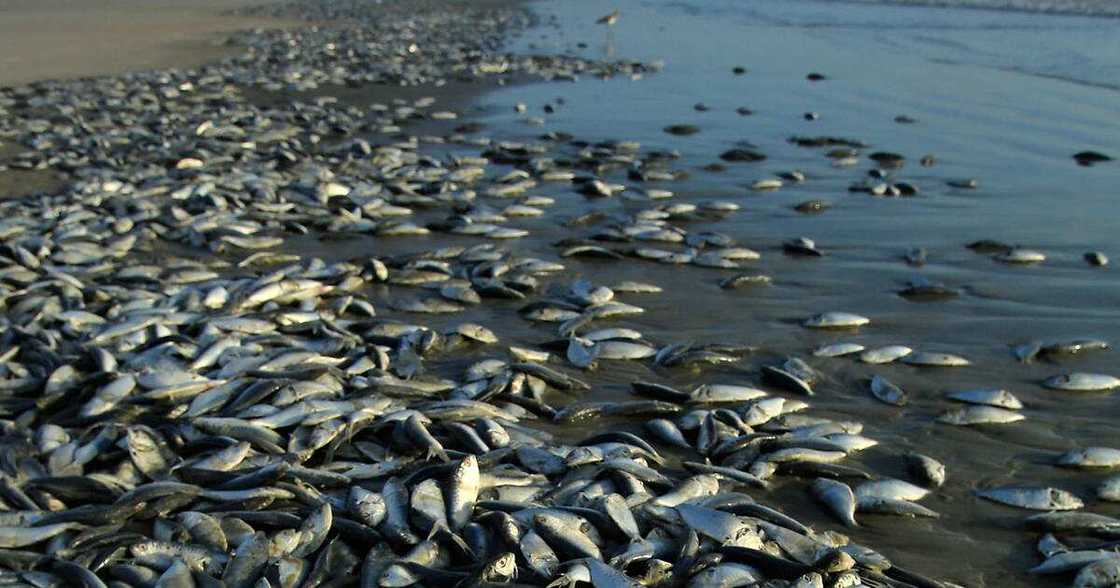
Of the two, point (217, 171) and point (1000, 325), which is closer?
point (1000, 325)

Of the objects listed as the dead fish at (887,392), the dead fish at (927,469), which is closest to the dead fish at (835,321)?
the dead fish at (887,392)

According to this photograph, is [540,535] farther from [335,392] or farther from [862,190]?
[862,190]

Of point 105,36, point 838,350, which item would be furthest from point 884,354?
point 105,36

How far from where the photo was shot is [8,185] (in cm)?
1048

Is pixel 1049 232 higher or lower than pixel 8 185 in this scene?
higher

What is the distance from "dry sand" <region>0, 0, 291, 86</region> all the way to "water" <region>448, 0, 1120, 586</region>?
9.18m

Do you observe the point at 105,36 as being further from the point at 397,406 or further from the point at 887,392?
the point at 887,392

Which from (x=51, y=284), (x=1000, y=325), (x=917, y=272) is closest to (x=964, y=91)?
(x=917, y=272)

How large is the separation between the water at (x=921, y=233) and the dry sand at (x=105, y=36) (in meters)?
9.18

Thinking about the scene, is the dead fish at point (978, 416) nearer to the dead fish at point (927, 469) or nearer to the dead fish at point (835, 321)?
the dead fish at point (927, 469)

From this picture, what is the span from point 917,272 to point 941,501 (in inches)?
137

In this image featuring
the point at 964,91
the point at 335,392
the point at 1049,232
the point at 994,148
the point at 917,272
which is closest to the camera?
the point at 335,392

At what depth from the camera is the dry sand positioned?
66.9 feet

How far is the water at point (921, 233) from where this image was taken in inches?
191
